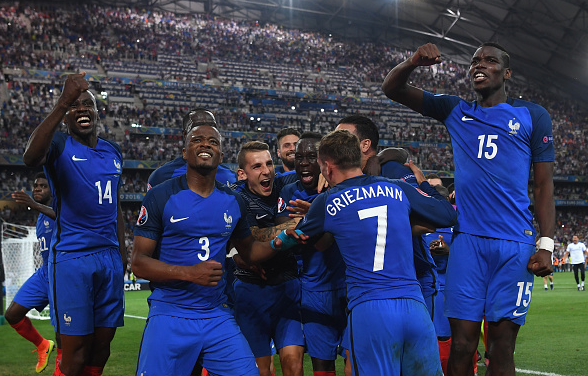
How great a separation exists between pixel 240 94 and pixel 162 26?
1206 cm

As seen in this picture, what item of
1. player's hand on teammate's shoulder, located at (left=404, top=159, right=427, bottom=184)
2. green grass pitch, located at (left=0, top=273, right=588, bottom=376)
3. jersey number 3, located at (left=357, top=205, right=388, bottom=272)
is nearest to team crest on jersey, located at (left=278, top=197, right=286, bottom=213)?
player's hand on teammate's shoulder, located at (left=404, top=159, right=427, bottom=184)

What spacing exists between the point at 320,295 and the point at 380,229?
1.55 metres

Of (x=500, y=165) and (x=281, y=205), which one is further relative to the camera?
(x=281, y=205)

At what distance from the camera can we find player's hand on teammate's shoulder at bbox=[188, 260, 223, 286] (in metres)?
3.58

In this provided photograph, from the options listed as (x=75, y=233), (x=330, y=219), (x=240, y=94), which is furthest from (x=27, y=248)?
(x=240, y=94)

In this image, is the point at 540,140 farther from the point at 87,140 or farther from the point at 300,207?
the point at 87,140

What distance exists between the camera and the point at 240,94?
42.2 metres

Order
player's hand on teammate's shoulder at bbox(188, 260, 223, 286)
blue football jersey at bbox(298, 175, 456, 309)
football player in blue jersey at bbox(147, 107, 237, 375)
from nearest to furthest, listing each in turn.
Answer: blue football jersey at bbox(298, 175, 456, 309) < player's hand on teammate's shoulder at bbox(188, 260, 223, 286) < football player in blue jersey at bbox(147, 107, 237, 375)

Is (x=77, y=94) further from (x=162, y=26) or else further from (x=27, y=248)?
(x=162, y=26)

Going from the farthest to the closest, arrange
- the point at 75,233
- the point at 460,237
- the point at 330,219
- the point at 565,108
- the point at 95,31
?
the point at 565,108 < the point at 95,31 < the point at 75,233 < the point at 460,237 < the point at 330,219

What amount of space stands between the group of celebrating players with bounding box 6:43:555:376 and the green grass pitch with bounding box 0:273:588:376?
10.7 ft

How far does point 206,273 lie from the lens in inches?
141

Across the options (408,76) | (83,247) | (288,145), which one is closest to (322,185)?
(408,76)

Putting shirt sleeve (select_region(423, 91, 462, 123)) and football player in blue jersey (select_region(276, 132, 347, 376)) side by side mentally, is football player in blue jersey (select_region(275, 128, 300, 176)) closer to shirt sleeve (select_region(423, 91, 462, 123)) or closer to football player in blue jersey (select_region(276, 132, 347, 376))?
football player in blue jersey (select_region(276, 132, 347, 376))
